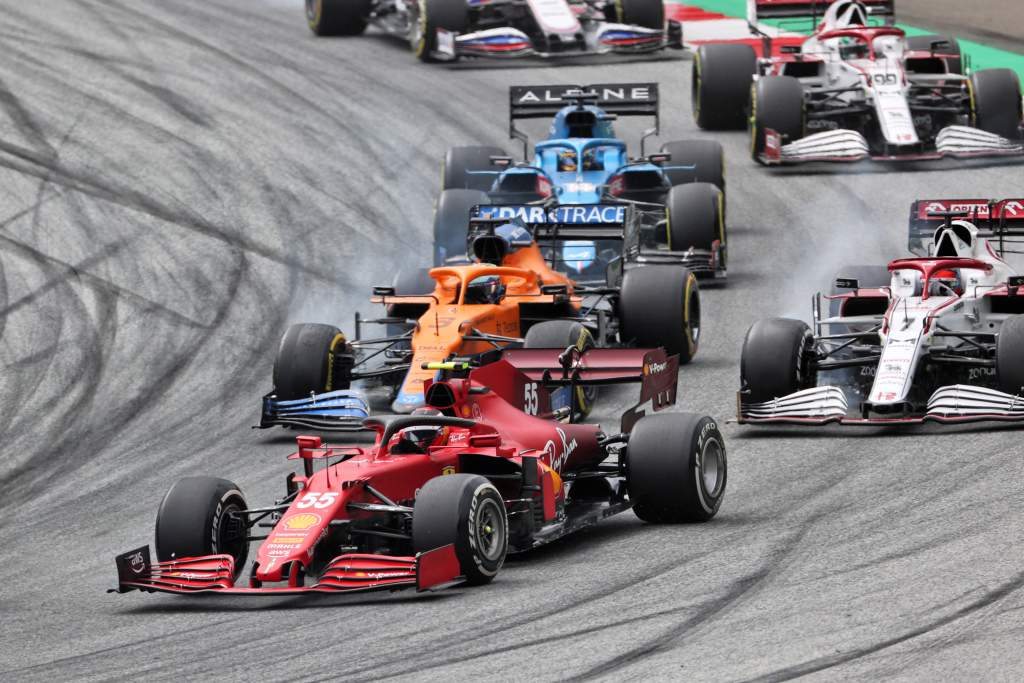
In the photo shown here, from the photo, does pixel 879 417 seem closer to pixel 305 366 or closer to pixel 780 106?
pixel 305 366

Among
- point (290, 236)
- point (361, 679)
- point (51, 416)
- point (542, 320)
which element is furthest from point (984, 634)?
point (290, 236)

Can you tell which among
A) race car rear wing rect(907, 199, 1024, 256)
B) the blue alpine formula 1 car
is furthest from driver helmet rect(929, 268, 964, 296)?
the blue alpine formula 1 car

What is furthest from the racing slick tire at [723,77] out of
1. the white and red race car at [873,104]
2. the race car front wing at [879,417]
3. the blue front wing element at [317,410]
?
the race car front wing at [879,417]

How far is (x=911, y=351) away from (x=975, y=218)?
2.83 metres

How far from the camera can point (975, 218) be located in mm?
19719

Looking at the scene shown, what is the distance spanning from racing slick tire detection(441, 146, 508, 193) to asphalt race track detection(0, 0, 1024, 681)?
1.06 meters

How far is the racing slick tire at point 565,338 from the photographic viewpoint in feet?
63.2

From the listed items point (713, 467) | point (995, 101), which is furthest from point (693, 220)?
point (713, 467)

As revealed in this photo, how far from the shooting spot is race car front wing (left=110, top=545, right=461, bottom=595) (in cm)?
1226

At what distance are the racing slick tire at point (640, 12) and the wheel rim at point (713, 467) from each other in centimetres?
2171

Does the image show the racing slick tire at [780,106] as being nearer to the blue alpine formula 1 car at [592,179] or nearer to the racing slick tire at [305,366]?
the blue alpine formula 1 car at [592,179]

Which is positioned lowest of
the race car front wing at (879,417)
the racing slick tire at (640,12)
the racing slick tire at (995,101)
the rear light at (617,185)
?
the race car front wing at (879,417)

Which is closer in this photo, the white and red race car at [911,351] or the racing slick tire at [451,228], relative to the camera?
the white and red race car at [911,351]

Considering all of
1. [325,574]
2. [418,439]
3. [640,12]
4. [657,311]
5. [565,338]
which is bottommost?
[325,574]
